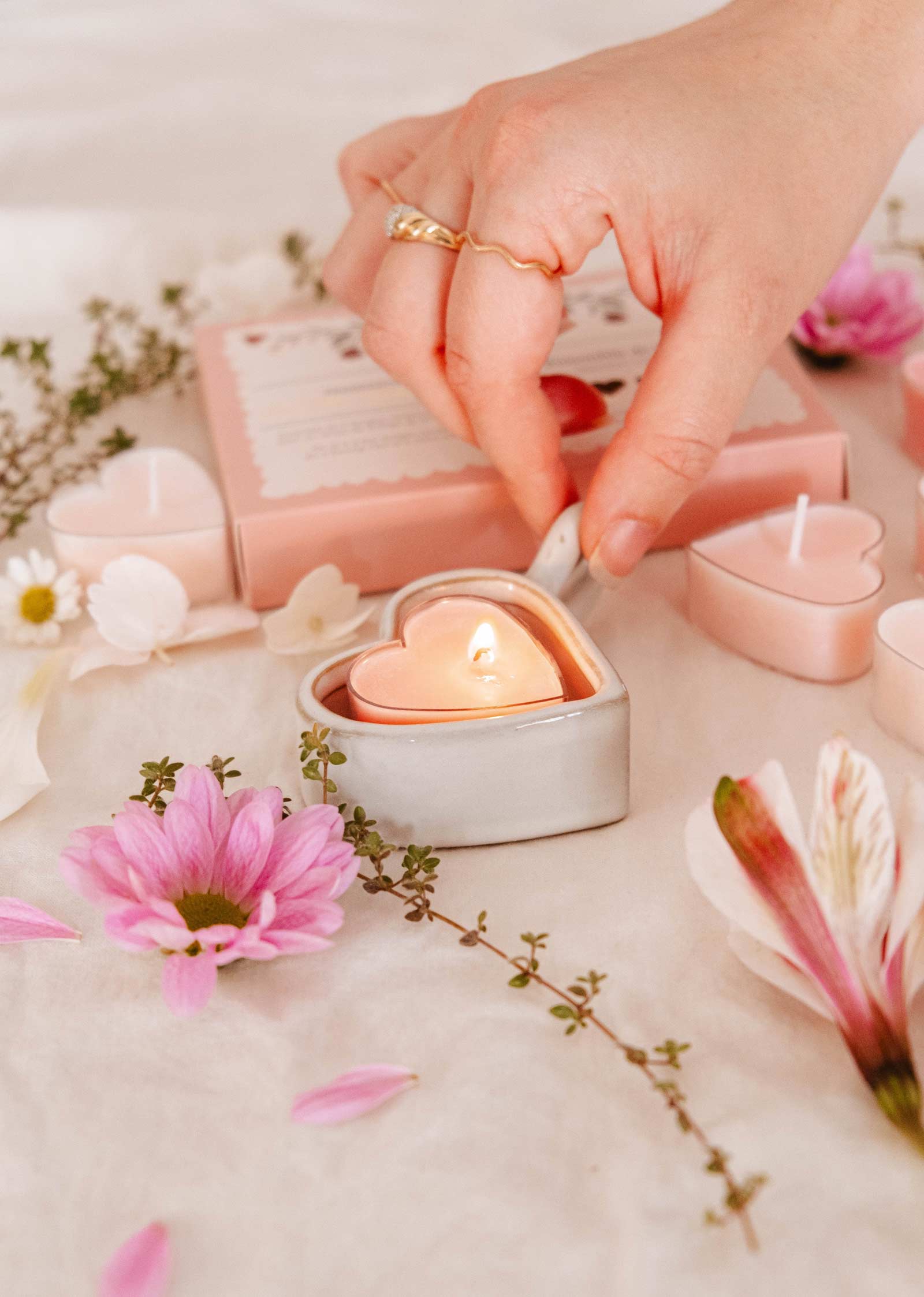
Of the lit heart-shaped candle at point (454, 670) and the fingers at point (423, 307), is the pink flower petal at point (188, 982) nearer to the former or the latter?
the lit heart-shaped candle at point (454, 670)

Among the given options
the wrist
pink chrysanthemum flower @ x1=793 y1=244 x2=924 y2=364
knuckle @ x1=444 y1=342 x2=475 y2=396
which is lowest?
pink chrysanthemum flower @ x1=793 y1=244 x2=924 y2=364

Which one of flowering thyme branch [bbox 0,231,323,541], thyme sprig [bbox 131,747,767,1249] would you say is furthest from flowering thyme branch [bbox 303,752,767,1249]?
flowering thyme branch [bbox 0,231,323,541]

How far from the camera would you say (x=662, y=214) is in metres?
0.87

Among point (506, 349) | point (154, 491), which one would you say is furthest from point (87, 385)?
point (506, 349)

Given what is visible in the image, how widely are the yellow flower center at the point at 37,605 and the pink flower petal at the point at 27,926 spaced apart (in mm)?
332

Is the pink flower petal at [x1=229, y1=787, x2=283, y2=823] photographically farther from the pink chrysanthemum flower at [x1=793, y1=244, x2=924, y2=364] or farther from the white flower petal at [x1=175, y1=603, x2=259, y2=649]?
the pink chrysanthemum flower at [x1=793, y1=244, x2=924, y2=364]

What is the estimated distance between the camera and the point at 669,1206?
0.61 meters

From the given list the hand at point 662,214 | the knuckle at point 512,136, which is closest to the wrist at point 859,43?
the hand at point 662,214

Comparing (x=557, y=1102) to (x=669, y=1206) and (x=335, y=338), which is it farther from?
(x=335, y=338)

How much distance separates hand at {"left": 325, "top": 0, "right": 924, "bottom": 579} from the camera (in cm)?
87

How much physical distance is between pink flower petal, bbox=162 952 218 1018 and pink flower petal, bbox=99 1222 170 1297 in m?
0.11

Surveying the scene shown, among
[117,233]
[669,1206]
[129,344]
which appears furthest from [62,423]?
[669,1206]

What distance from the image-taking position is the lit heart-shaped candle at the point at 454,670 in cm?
80

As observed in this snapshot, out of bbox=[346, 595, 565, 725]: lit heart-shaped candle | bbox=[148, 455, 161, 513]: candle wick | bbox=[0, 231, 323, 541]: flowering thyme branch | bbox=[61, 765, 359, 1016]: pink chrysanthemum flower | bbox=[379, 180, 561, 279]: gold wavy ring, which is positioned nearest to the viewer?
bbox=[61, 765, 359, 1016]: pink chrysanthemum flower
